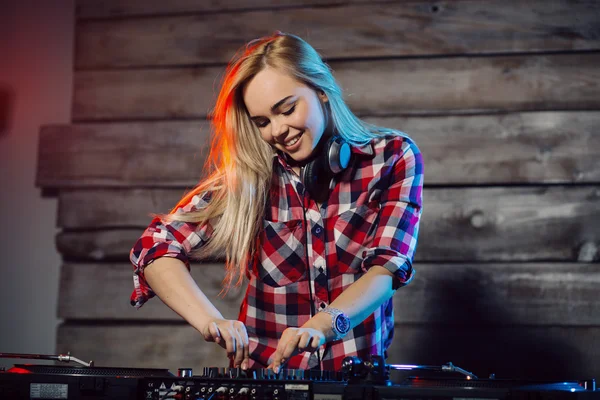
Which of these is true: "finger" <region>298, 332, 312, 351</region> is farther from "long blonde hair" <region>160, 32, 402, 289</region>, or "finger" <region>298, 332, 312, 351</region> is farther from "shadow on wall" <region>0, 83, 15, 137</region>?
"shadow on wall" <region>0, 83, 15, 137</region>

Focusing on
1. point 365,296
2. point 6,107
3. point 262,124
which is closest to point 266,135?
point 262,124

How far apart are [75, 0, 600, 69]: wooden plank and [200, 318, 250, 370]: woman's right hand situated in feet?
5.22

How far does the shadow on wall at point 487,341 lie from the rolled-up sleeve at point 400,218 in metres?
0.93

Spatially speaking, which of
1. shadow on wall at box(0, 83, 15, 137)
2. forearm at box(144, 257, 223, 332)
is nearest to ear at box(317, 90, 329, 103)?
forearm at box(144, 257, 223, 332)

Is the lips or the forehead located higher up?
the forehead

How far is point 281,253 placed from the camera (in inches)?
78.6

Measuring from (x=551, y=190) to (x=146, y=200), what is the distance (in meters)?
1.71

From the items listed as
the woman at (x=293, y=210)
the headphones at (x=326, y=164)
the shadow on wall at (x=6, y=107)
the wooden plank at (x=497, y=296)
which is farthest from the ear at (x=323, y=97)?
the shadow on wall at (x=6, y=107)

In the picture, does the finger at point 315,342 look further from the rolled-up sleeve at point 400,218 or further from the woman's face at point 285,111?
the woman's face at point 285,111

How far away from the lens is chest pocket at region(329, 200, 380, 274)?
193 cm

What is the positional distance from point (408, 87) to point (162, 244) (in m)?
1.40

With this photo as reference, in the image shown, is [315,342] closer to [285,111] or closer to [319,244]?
[319,244]

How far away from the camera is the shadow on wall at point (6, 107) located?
10.5 ft

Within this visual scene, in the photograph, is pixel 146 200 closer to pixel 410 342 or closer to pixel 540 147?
pixel 410 342
